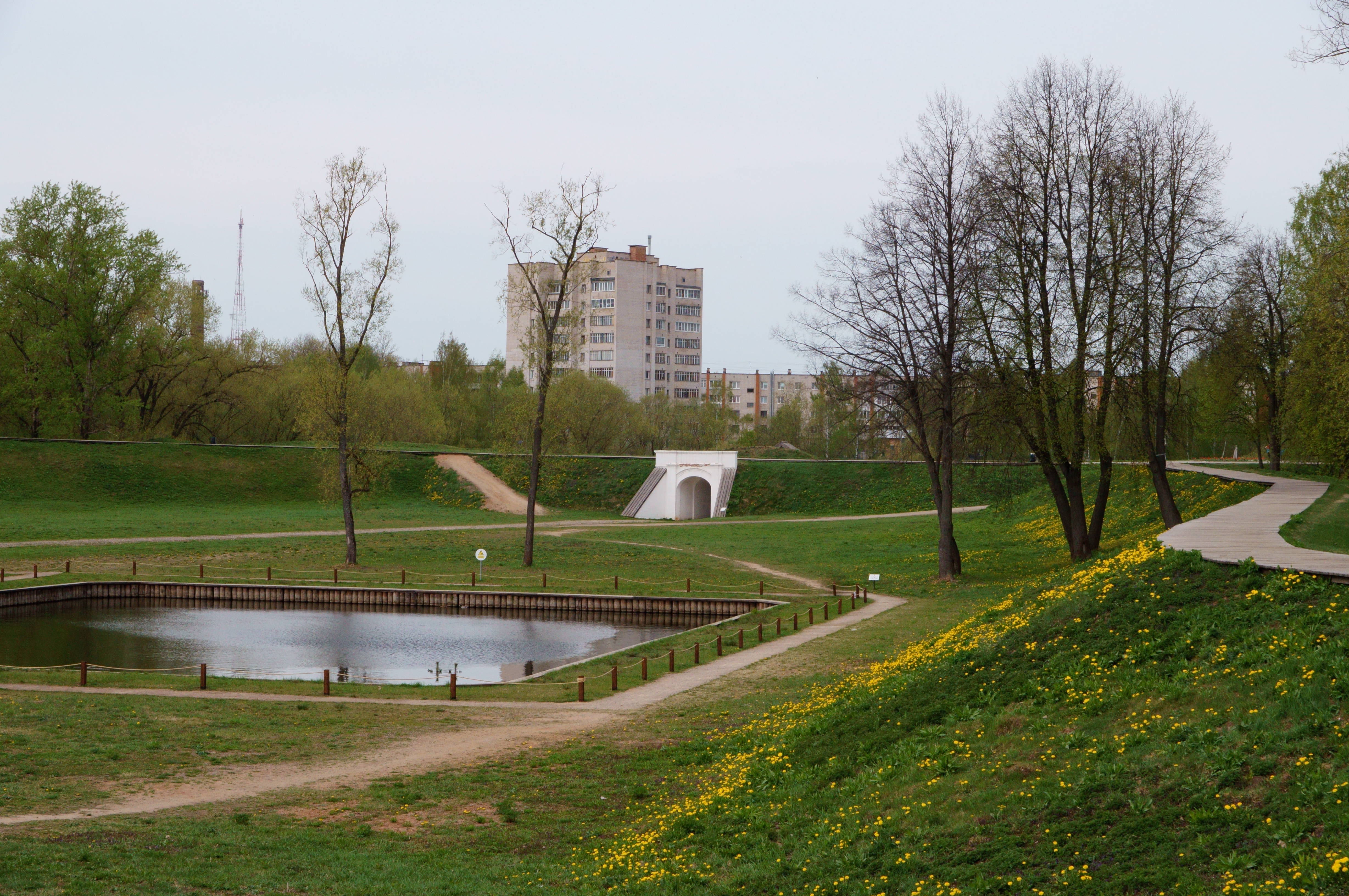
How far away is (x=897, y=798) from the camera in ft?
30.8

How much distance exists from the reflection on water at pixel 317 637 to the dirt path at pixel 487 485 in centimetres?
2452

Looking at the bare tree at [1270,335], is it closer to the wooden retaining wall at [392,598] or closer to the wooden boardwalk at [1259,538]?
the wooden boardwalk at [1259,538]

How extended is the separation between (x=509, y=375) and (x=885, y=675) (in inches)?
3608

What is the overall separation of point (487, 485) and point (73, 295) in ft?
84.3

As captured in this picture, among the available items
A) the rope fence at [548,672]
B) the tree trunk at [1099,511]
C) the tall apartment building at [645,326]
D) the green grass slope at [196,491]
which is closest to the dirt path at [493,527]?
the green grass slope at [196,491]

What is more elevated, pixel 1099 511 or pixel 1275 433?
pixel 1275 433

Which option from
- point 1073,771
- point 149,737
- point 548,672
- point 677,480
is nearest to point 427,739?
point 149,737

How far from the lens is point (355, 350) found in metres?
36.2

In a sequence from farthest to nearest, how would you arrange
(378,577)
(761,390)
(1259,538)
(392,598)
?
(761,390) < (378,577) < (392,598) < (1259,538)

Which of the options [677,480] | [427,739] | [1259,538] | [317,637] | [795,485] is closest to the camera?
[427,739]

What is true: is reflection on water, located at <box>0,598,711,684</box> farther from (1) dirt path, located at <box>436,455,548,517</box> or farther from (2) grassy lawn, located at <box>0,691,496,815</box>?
(1) dirt path, located at <box>436,455,548,517</box>

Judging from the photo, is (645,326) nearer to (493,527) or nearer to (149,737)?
(493,527)

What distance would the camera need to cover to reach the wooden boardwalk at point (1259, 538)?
1198cm

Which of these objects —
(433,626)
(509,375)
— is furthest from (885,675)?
(509,375)
